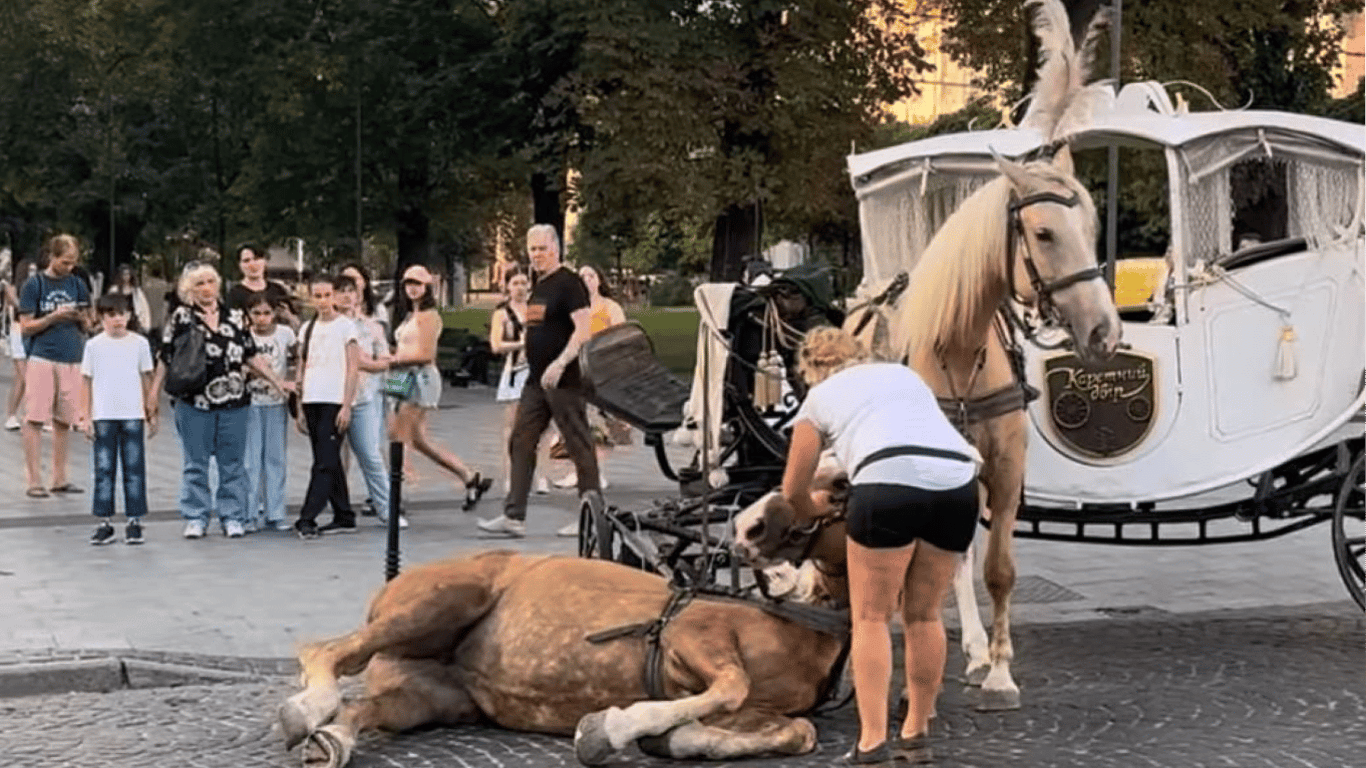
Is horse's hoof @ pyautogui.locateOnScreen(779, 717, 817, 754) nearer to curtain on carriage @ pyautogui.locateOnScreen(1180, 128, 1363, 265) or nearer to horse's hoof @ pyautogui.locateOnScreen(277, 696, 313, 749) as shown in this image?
horse's hoof @ pyautogui.locateOnScreen(277, 696, 313, 749)

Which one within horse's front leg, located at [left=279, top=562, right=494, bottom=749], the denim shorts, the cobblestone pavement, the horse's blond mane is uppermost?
the horse's blond mane

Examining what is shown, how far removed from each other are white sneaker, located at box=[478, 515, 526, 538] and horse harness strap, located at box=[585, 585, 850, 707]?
5117 mm

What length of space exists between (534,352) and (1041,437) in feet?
13.1

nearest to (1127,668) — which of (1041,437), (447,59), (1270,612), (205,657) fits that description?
(1041,437)

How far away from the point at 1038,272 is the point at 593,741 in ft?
7.84

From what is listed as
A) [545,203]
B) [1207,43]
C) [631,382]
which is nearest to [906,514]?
[631,382]

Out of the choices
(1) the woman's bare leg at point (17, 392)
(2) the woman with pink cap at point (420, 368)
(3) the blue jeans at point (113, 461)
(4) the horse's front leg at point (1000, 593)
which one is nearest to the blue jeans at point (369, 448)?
(2) the woman with pink cap at point (420, 368)

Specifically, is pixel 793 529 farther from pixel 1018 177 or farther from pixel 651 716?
pixel 1018 177

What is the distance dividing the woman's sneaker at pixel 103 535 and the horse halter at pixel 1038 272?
673 centimetres

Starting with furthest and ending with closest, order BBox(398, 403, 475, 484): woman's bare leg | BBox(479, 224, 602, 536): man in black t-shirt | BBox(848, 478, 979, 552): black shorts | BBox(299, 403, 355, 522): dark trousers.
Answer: BBox(398, 403, 475, 484): woman's bare leg, BBox(299, 403, 355, 522): dark trousers, BBox(479, 224, 602, 536): man in black t-shirt, BBox(848, 478, 979, 552): black shorts

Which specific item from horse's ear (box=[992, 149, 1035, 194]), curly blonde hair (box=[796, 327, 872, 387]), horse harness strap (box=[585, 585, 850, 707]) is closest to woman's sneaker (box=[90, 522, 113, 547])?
horse harness strap (box=[585, 585, 850, 707])

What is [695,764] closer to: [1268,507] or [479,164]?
[1268,507]

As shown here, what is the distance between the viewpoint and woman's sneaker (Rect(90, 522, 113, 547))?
10.8 meters

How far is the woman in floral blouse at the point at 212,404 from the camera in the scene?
11.0 metres
